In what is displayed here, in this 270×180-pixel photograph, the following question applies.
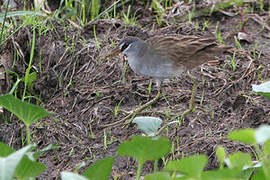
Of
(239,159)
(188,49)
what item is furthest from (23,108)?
(188,49)

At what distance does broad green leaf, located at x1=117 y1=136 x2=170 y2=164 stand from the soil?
141 cm

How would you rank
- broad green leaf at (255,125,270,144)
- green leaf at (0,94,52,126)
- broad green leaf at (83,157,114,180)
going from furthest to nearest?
green leaf at (0,94,52,126), broad green leaf at (83,157,114,180), broad green leaf at (255,125,270,144)

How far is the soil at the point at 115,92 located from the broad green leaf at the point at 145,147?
1.41m

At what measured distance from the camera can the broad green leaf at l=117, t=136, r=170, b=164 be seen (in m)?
2.71

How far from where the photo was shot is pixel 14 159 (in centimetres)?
243

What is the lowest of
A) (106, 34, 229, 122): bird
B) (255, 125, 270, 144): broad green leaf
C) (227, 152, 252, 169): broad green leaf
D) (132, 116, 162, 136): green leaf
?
(106, 34, 229, 122): bird

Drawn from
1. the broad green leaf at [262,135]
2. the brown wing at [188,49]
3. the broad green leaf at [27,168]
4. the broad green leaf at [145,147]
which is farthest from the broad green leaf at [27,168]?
the brown wing at [188,49]

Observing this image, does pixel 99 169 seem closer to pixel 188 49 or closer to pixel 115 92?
pixel 188 49

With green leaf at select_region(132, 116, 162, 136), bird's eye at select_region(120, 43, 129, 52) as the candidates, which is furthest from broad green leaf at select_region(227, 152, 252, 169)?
bird's eye at select_region(120, 43, 129, 52)

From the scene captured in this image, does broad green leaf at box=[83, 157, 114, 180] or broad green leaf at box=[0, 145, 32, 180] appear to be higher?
broad green leaf at box=[0, 145, 32, 180]

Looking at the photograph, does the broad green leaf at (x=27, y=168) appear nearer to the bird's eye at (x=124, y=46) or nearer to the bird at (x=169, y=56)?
the bird at (x=169, y=56)

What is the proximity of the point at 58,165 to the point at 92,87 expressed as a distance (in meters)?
1.08

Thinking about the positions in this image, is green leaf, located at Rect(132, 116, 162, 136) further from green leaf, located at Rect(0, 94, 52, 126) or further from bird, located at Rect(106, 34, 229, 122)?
bird, located at Rect(106, 34, 229, 122)

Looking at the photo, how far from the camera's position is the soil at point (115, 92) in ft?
14.9
